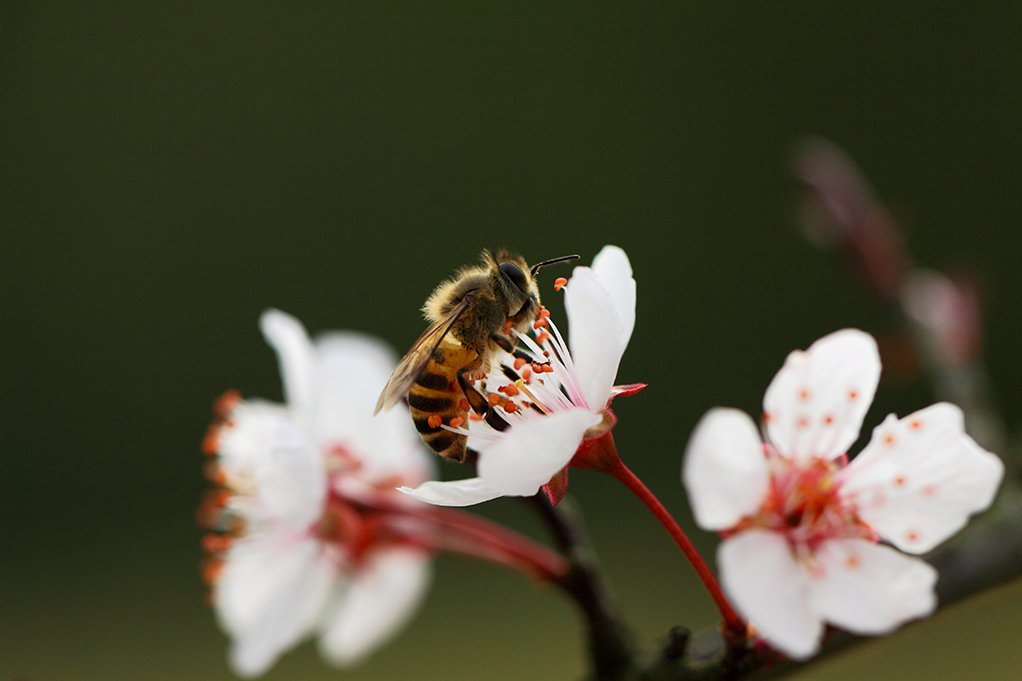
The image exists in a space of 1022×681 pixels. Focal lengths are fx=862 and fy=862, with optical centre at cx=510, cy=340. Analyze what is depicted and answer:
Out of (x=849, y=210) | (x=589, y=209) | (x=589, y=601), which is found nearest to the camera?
(x=589, y=601)

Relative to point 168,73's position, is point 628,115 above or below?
below

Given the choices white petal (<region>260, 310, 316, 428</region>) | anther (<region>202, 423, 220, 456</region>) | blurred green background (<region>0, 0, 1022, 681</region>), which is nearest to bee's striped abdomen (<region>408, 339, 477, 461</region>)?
white petal (<region>260, 310, 316, 428</region>)

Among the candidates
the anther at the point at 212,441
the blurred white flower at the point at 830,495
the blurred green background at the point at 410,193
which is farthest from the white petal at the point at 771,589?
the blurred green background at the point at 410,193

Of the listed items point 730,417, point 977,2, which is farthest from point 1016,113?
point 730,417

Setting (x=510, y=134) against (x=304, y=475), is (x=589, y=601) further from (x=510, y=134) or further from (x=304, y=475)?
(x=510, y=134)

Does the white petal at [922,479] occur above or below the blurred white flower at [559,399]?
below

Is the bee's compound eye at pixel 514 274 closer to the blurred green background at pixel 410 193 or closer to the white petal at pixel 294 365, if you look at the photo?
the white petal at pixel 294 365

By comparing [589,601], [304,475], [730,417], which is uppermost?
[304,475]

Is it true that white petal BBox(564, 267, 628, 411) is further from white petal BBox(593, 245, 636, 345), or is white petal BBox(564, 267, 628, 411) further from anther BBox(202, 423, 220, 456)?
anther BBox(202, 423, 220, 456)
